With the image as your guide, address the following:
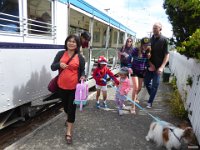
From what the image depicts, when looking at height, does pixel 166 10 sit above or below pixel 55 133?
above

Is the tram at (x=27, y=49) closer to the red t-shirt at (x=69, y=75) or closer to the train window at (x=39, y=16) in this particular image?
the train window at (x=39, y=16)

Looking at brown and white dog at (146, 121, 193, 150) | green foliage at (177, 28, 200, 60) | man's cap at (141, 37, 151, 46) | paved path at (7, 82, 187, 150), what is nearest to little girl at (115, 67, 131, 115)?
paved path at (7, 82, 187, 150)

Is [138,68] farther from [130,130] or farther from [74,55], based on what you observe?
[74,55]

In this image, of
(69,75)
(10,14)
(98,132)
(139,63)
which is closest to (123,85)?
(139,63)

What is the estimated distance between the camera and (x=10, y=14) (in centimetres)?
388

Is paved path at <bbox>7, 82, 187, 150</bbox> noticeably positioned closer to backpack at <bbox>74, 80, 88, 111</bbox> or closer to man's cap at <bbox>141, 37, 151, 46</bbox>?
backpack at <bbox>74, 80, 88, 111</bbox>

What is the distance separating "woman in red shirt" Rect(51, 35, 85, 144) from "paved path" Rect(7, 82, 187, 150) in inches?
13.3

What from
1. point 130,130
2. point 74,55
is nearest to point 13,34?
point 74,55

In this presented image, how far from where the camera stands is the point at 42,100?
477 cm

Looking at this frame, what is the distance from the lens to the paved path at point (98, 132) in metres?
3.87

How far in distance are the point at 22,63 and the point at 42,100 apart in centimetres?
109

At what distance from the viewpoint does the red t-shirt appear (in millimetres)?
3768

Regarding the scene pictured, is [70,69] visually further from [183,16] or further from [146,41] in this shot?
[183,16]

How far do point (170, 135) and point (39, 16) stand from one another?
128 inches
